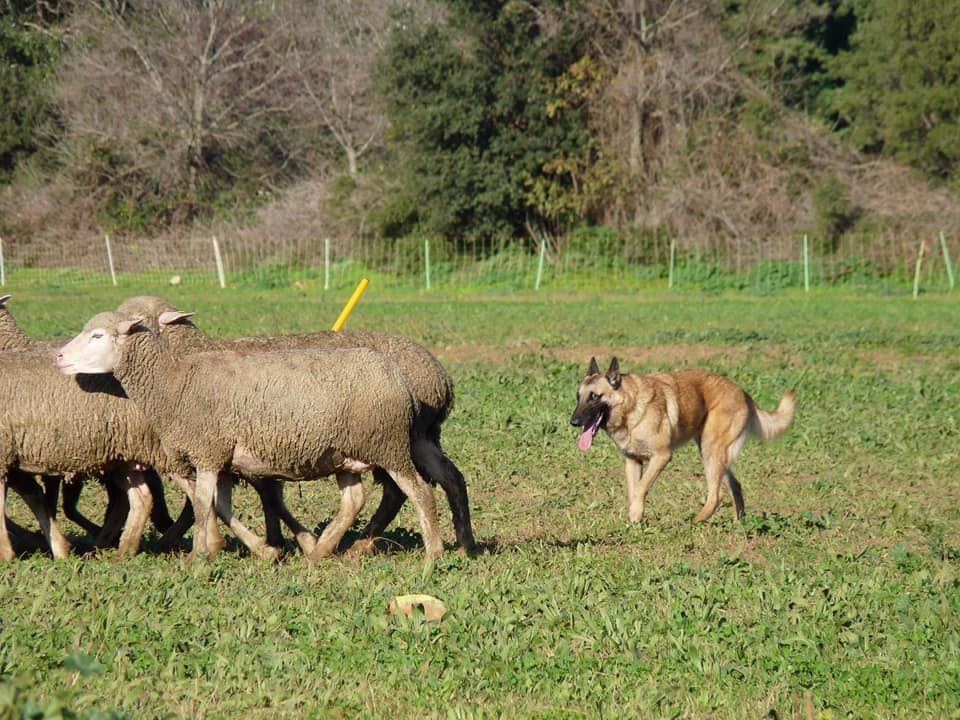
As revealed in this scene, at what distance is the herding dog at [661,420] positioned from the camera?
11523 millimetres

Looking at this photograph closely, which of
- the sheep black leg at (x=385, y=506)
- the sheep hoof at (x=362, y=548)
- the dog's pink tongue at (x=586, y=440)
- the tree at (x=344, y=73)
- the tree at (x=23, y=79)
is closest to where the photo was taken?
the sheep hoof at (x=362, y=548)

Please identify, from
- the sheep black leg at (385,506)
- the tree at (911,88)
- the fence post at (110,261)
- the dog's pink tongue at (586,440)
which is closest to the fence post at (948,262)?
the tree at (911,88)

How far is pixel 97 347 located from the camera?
30.0ft

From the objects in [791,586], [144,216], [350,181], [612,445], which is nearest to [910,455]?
[612,445]

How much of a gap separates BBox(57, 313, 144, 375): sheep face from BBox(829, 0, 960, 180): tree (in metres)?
38.5

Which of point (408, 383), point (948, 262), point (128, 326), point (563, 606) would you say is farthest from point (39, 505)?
point (948, 262)

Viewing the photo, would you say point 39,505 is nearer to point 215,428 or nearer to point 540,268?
point 215,428

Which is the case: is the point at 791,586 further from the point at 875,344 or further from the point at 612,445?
the point at 875,344

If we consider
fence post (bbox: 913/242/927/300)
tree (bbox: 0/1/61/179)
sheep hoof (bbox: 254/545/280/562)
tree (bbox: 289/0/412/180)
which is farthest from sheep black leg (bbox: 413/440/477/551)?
tree (bbox: 0/1/61/179)

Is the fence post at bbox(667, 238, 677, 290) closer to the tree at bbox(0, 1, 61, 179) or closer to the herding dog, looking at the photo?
the tree at bbox(0, 1, 61, 179)

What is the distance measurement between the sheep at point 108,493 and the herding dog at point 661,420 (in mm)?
3556

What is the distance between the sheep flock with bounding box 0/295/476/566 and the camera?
29.2ft

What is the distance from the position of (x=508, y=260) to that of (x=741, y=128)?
9272 millimetres

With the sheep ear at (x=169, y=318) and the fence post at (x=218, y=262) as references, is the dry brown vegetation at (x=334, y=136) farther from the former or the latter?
the sheep ear at (x=169, y=318)
